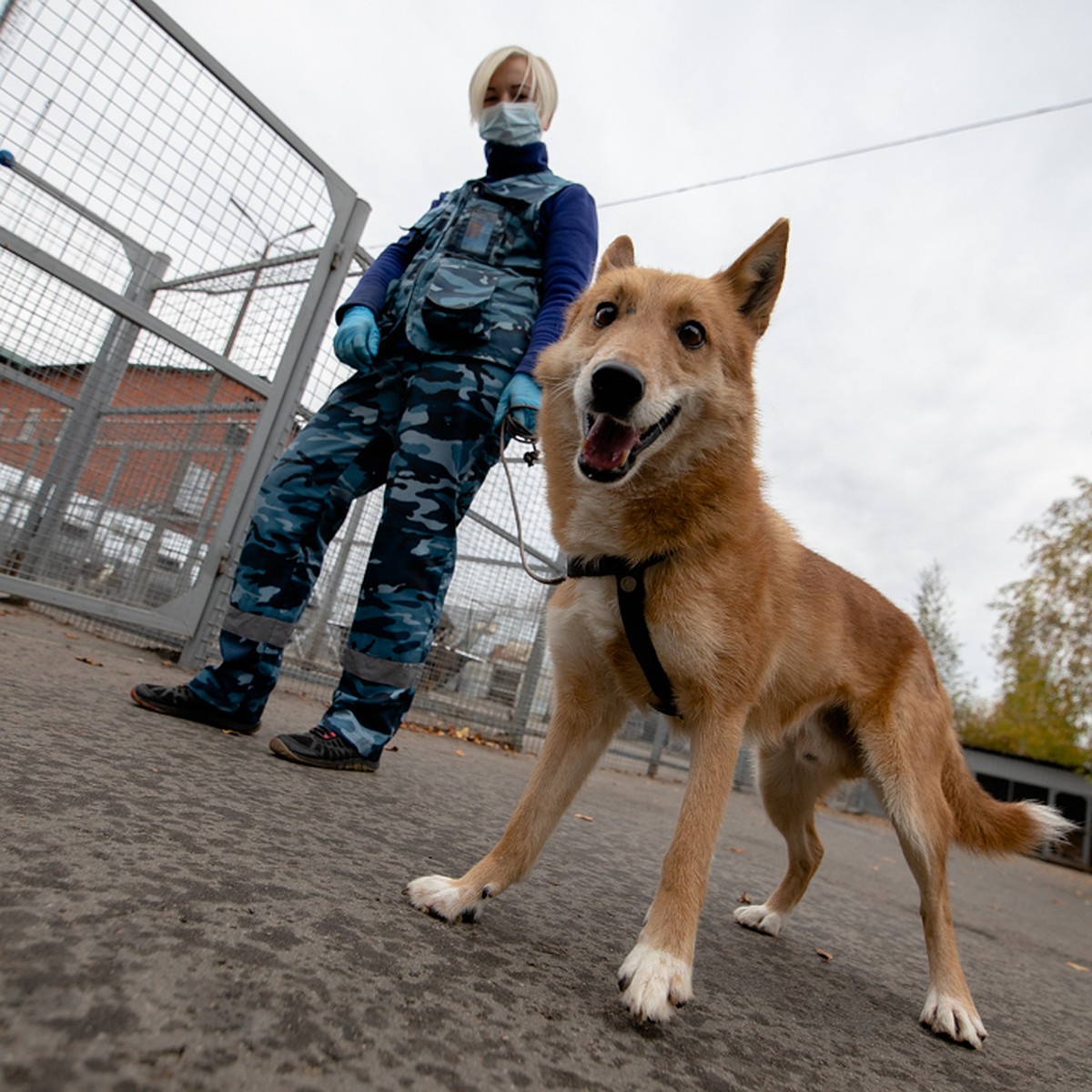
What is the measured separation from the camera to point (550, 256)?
297cm

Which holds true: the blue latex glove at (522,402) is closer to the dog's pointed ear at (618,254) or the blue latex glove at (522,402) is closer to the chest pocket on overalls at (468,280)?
the chest pocket on overalls at (468,280)

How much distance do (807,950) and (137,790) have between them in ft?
→ 7.11

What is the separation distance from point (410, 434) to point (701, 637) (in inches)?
60.0

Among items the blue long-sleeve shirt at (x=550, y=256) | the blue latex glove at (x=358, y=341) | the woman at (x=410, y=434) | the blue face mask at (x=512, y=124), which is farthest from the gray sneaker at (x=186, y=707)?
the blue face mask at (x=512, y=124)

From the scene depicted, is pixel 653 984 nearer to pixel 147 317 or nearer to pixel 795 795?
pixel 795 795

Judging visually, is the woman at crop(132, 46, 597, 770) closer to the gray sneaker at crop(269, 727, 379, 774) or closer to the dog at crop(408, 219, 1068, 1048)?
the gray sneaker at crop(269, 727, 379, 774)

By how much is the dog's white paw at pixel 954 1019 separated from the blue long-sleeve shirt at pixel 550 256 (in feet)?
7.76

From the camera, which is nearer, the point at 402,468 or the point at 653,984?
the point at 653,984

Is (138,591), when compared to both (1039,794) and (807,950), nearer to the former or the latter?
(807,950)

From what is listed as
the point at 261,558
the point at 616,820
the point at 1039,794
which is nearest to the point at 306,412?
the point at 261,558

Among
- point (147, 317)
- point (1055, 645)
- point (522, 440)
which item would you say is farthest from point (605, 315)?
point (1055, 645)

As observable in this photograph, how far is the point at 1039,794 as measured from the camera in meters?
23.7

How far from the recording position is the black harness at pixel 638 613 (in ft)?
5.91

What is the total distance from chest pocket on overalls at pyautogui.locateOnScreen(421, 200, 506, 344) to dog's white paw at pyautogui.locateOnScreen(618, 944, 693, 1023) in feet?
7.31
